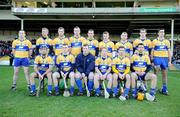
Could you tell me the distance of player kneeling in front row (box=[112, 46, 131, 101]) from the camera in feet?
24.7

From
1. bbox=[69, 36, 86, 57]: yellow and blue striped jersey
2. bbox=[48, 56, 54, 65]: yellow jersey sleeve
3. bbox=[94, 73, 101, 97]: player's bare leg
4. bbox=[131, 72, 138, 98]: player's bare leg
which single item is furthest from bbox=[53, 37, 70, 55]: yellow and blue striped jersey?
bbox=[131, 72, 138, 98]: player's bare leg

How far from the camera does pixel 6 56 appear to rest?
26.5 meters

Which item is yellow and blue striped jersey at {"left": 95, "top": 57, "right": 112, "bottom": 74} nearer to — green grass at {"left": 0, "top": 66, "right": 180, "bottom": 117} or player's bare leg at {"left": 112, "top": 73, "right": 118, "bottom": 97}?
player's bare leg at {"left": 112, "top": 73, "right": 118, "bottom": 97}

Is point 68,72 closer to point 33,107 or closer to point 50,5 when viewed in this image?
point 33,107

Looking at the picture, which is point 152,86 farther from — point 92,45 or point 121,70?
point 92,45

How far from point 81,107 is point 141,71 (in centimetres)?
200

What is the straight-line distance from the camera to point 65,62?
8000mm

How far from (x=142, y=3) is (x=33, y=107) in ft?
81.8

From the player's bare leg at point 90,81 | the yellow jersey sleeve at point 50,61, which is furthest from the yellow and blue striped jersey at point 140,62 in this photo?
the yellow jersey sleeve at point 50,61

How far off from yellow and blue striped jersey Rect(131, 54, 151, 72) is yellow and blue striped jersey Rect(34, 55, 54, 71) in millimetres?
2035

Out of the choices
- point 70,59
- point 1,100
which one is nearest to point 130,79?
point 70,59

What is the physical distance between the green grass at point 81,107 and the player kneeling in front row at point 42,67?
294 millimetres

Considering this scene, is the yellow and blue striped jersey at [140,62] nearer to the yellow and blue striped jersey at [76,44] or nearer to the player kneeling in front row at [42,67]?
the yellow and blue striped jersey at [76,44]

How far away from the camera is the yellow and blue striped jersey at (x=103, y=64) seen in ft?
26.0
